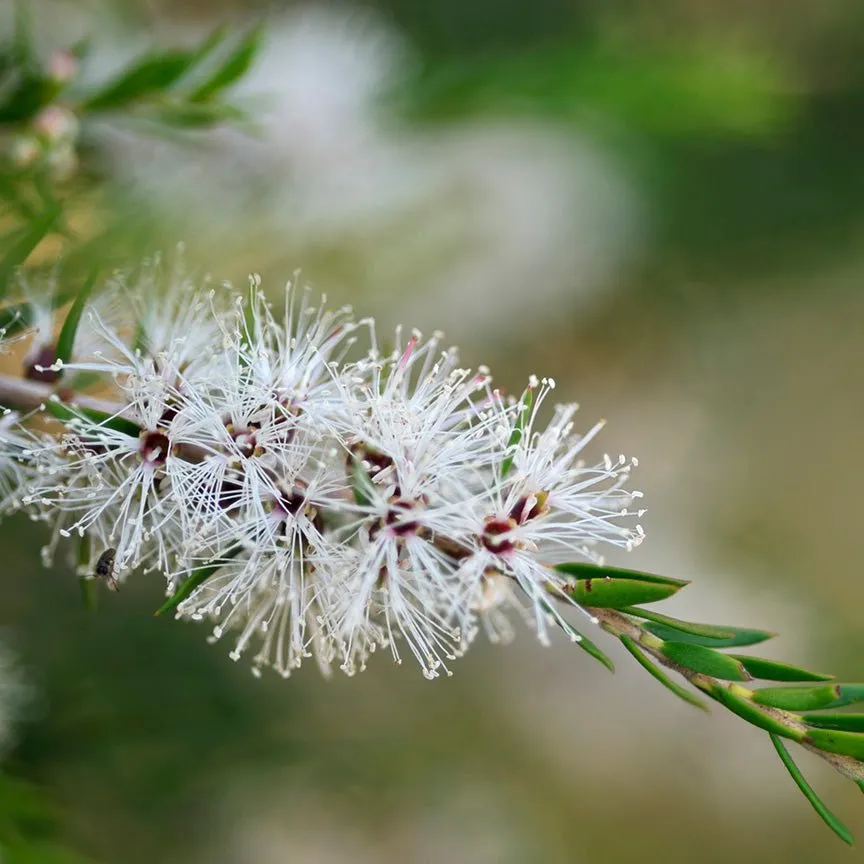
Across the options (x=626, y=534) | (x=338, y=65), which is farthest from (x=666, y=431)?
(x=626, y=534)

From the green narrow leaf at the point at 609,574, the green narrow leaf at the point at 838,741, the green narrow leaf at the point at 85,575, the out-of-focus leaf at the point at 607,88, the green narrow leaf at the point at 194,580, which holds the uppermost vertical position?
the out-of-focus leaf at the point at 607,88

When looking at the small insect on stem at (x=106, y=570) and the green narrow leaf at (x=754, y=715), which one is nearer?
the green narrow leaf at (x=754, y=715)

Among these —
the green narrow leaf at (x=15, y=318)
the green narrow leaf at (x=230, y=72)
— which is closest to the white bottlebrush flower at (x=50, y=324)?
the green narrow leaf at (x=15, y=318)

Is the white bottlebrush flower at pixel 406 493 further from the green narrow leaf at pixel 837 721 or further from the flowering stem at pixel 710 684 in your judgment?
the green narrow leaf at pixel 837 721

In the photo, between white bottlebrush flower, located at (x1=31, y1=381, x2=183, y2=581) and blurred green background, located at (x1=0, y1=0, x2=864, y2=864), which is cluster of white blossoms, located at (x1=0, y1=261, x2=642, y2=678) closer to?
white bottlebrush flower, located at (x1=31, y1=381, x2=183, y2=581)

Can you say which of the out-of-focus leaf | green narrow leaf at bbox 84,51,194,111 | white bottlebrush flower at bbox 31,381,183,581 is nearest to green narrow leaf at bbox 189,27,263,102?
green narrow leaf at bbox 84,51,194,111

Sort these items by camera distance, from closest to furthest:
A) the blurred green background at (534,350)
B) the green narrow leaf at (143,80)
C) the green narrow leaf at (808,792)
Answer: the green narrow leaf at (808,792)
the green narrow leaf at (143,80)
the blurred green background at (534,350)

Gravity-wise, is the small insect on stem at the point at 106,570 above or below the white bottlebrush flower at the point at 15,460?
below

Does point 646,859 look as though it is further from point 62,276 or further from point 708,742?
point 62,276
